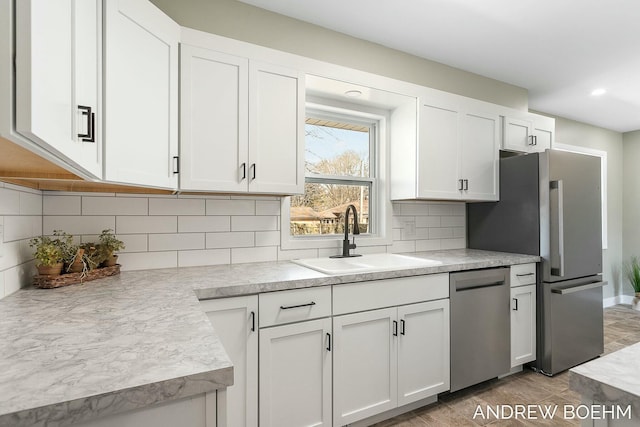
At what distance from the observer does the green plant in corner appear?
14.6ft

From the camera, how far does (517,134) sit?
3031mm

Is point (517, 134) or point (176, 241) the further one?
point (517, 134)

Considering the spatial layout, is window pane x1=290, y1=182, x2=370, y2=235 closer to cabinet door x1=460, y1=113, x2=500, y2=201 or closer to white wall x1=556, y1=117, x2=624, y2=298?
cabinet door x1=460, y1=113, x2=500, y2=201

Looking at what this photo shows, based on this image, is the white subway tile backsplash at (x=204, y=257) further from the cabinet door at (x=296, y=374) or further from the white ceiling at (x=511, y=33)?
the white ceiling at (x=511, y=33)

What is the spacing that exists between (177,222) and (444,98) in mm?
2185

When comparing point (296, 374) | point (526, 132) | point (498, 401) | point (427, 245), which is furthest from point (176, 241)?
point (526, 132)

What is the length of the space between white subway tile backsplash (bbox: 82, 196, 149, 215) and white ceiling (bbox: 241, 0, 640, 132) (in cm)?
144

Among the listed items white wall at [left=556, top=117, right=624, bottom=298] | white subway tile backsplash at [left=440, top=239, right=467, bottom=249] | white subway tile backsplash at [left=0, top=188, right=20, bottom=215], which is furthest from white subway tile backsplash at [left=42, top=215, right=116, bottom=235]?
white wall at [left=556, top=117, right=624, bottom=298]

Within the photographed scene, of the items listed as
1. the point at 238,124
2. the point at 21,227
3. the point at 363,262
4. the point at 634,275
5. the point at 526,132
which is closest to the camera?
the point at 21,227

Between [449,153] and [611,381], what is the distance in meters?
2.18

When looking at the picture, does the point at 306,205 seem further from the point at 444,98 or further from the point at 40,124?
the point at 40,124

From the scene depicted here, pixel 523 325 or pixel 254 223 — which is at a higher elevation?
pixel 254 223

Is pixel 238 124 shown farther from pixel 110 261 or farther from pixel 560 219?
pixel 560 219

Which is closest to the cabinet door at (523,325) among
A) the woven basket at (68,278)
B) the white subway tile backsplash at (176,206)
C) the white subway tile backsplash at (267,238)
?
the white subway tile backsplash at (267,238)
